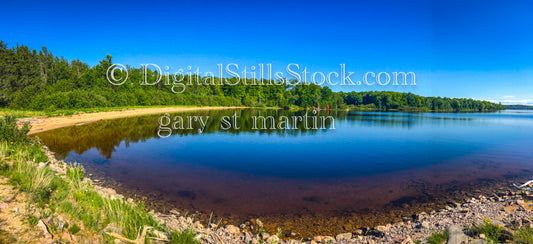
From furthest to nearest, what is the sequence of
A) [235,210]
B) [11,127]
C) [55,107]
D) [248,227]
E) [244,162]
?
[55,107] → [244,162] → [11,127] → [235,210] → [248,227]

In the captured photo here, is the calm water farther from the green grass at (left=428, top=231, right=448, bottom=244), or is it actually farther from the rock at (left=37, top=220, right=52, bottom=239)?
the rock at (left=37, top=220, right=52, bottom=239)

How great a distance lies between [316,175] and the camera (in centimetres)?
1084

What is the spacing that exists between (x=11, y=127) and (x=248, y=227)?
11653 mm

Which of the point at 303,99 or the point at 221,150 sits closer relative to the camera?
the point at 221,150

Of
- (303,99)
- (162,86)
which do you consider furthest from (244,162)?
(303,99)

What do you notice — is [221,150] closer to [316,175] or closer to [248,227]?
[316,175]

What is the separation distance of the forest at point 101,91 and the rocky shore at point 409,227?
40525 mm

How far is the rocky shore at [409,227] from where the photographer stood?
193 inches

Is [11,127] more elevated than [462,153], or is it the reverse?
[11,127]

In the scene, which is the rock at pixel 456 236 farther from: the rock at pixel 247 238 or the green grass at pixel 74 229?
the green grass at pixel 74 229

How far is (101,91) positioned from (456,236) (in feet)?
198

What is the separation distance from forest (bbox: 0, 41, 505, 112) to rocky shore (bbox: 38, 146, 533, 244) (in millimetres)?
40525

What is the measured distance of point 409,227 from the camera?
599 cm

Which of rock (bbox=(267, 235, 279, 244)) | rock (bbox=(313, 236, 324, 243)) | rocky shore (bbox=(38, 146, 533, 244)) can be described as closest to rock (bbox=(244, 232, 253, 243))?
rocky shore (bbox=(38, 146, 533, 244))
